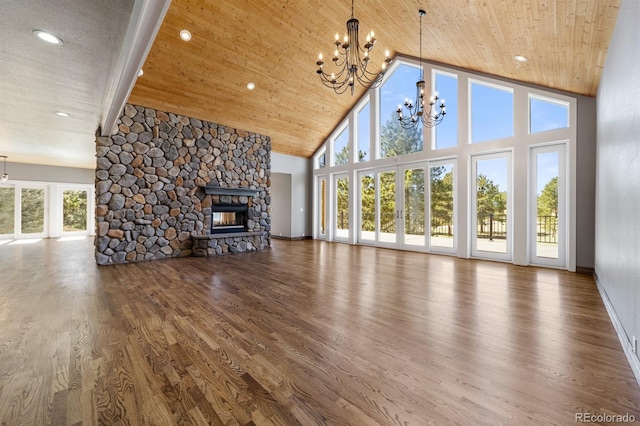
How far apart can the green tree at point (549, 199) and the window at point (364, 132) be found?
4.36 m

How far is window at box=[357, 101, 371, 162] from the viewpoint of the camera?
839 centimetres

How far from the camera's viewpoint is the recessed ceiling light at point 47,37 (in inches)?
92.7

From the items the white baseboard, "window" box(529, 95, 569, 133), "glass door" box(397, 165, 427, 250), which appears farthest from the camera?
"glass door" box(397, 165, 427, 250)

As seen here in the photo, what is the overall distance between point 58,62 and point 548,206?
7.63 meters

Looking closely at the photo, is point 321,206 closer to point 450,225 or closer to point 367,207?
point 367,207

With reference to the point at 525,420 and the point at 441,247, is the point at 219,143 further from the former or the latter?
the point at 525,420

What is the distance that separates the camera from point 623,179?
2.47m

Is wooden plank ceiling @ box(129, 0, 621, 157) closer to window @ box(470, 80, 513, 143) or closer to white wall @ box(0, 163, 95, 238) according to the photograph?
window @ box(470, 80, 513, 143)

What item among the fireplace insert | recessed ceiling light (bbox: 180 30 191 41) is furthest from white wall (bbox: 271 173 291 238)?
recessed ceiling light (bbox: 180 30 191 41)

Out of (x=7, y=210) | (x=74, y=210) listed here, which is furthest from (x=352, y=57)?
(x=7, y=210)

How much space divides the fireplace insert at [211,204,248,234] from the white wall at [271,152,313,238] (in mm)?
2357

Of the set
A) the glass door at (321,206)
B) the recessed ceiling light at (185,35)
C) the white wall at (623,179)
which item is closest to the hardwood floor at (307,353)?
the white wall at (623,179)

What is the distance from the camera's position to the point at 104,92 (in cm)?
365

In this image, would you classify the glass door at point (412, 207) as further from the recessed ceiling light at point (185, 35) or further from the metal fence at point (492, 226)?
the recessed ceiling light at point (185, 35)
